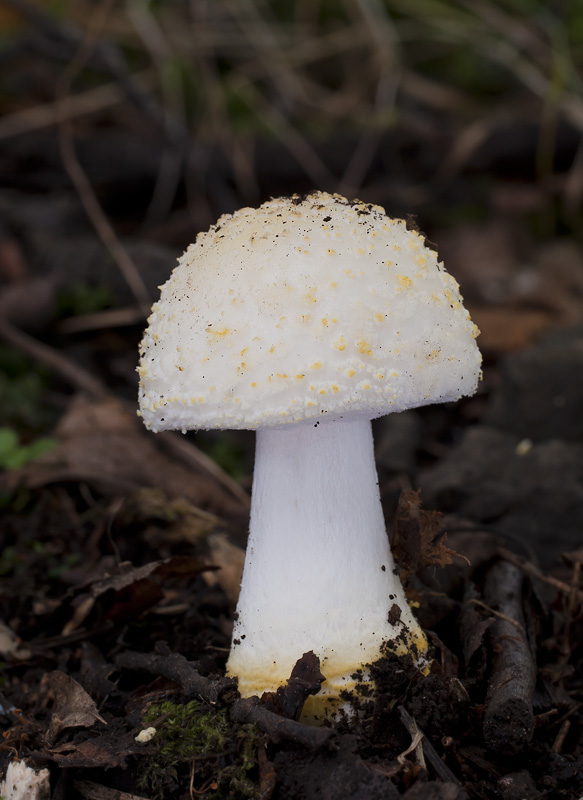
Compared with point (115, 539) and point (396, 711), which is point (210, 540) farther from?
point (396, 711)

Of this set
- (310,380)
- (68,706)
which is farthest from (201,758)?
(310,380)

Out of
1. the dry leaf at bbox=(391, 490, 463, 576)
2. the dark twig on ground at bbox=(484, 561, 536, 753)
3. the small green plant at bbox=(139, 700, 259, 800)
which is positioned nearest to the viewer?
the small green plant at bbox=(139, 700, 259, 800)

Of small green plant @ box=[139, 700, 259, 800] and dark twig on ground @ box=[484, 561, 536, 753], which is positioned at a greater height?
dark twig on ground @ box=[484, 561, 536, 753]

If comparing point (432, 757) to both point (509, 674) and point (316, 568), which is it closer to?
point (509, 674)

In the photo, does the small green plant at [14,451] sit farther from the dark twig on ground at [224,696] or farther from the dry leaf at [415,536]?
the dry leaf at [415,536]

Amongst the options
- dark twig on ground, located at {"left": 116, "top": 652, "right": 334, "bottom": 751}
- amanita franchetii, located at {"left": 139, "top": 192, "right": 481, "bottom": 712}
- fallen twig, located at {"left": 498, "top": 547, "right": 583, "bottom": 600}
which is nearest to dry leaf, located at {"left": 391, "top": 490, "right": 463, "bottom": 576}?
amanita franchetii, located at {"left": 139, "top": 192, "right": 481, "bottom": 712}

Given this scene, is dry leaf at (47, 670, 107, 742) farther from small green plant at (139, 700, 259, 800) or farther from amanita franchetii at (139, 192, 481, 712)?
amanita franchetii at (139, 192, 481, 712)
